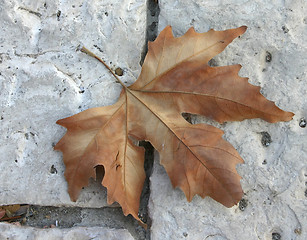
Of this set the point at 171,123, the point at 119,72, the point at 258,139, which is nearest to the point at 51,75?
the point at 119,72

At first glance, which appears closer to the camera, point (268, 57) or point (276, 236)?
point (276, 236)

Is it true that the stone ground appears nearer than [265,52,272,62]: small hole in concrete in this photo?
Yes

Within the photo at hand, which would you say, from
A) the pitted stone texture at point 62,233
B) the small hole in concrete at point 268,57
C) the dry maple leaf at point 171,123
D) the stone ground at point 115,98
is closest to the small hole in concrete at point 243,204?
the stone ground at point 115,98

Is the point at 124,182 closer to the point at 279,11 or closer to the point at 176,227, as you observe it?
the point at 176,227

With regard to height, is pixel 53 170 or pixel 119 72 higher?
pixel 119 72

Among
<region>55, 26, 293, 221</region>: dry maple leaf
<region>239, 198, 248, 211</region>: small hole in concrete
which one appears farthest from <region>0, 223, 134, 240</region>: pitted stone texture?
<region>239, 198, 248, 211</region>: small hole in concrete

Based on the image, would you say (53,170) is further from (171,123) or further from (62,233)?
(171,123)

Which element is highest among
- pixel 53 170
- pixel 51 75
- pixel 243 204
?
pixel 51 75

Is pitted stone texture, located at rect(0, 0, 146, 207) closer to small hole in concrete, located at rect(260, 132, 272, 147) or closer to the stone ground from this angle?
the stone ground
